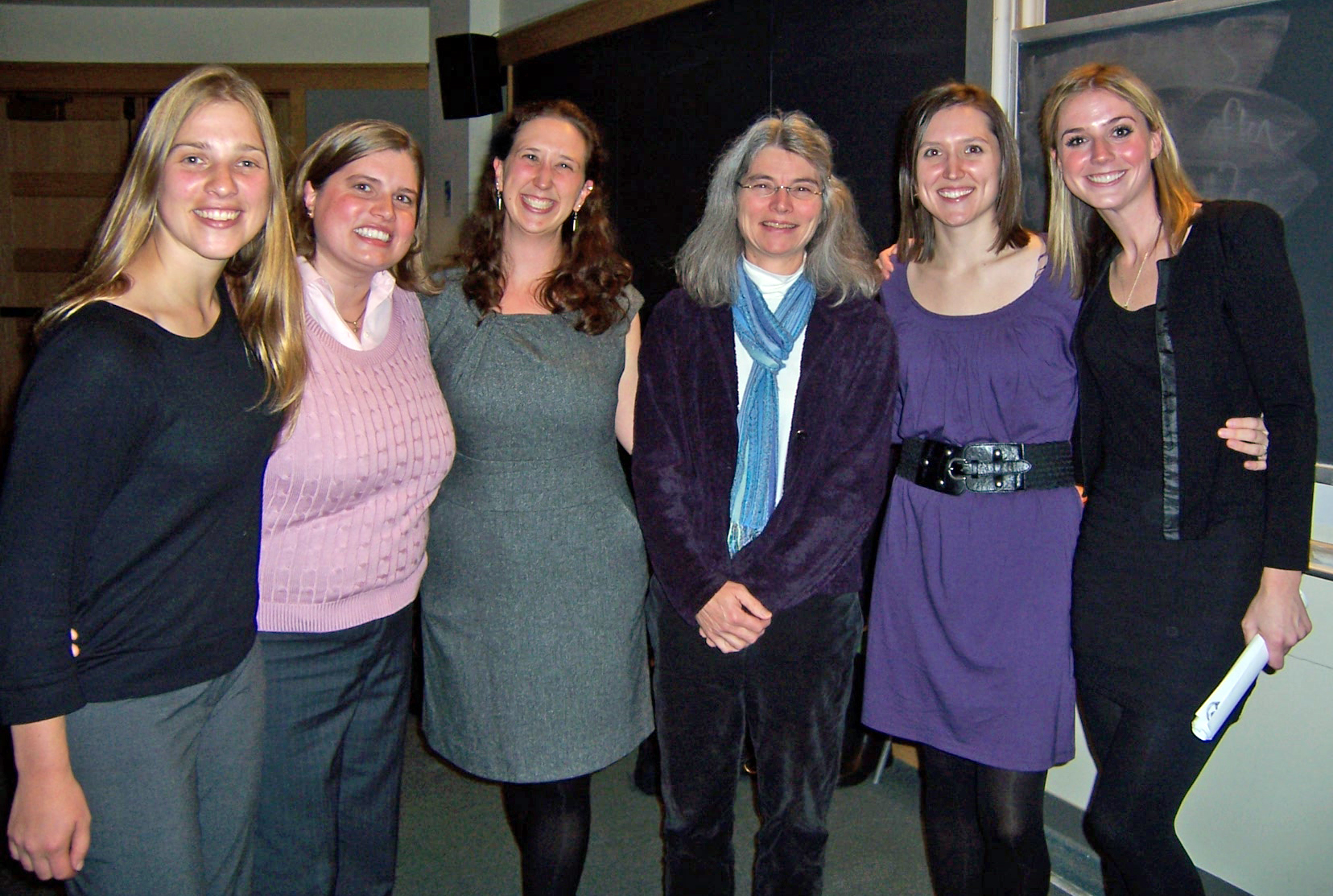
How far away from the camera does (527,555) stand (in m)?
1.91

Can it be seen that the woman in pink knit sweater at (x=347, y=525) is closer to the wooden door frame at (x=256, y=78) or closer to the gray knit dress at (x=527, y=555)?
the gray knit dress at (x=527, y=555)

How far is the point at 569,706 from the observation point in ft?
6.43

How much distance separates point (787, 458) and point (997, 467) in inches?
15.2

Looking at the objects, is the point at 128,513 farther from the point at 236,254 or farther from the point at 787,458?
the point at 787,458

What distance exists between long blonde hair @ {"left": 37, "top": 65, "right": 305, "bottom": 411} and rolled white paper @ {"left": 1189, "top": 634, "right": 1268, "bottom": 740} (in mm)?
1510

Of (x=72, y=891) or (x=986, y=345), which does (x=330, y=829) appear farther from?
(x=986, y=345)

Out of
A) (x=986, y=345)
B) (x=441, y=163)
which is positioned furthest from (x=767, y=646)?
(x=441, y=163)

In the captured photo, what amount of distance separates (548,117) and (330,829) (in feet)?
4.54

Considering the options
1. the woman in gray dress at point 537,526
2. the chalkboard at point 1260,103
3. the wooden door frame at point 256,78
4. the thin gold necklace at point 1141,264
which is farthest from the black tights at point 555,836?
the wooden door frame at point 256,78

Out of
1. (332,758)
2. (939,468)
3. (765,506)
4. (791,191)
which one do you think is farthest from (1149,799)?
(332,758)

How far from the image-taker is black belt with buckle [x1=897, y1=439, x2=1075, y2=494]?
1902mm

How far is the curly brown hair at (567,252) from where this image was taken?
2.00 meters

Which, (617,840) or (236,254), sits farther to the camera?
(617,840)

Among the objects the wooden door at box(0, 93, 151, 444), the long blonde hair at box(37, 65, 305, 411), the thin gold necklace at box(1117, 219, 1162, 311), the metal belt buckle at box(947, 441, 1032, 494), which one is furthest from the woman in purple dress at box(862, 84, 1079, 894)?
the wooden door at box(0, 93, 151, 444)
